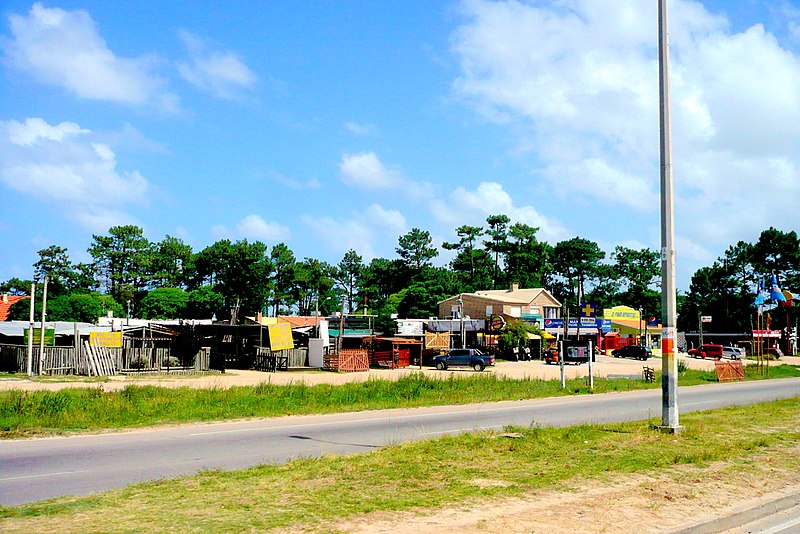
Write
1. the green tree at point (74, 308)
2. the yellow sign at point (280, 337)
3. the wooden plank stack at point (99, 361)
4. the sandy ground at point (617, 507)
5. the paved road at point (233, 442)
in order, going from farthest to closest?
the green tree at point (74, 308)
the yellow sign at point (280, 337)
the wooden plank stack at point (99, 361)
the paved road at point (233, 442)
the sandy ground at point (617, 507)

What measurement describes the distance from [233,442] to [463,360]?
40995 millimetres

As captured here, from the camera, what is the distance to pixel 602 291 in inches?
5408

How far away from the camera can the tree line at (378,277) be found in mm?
105812

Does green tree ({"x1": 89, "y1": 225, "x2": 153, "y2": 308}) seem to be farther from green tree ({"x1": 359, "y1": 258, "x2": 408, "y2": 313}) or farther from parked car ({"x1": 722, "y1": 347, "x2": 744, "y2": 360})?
parked car ({"x1": 722, "y1": 347, "x2": 744, "y2": 360})

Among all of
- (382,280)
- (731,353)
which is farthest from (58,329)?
(382,280)

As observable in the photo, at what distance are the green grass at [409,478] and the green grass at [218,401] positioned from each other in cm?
896

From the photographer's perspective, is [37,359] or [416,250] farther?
[416,250]

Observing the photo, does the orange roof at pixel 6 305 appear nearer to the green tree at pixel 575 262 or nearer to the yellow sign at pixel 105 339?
the yellow sign at pixel 105 339

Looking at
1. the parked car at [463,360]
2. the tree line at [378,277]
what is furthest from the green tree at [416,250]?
the parked car at [463,360]

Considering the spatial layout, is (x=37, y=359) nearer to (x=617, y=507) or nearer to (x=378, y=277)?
(x=617, y=507)

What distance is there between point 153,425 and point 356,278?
139 meters

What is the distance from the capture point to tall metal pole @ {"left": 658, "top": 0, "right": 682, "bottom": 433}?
49.8 ft

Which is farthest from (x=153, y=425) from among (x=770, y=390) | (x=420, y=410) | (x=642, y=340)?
(x=642, y=340)

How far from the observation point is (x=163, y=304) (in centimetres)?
10169
